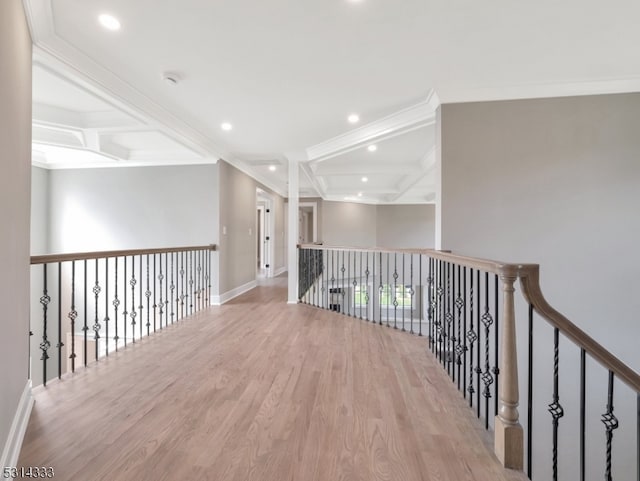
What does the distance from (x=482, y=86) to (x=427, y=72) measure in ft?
2.12

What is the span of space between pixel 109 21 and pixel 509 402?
309 centimetres

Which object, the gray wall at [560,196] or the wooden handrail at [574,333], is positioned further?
the gray wall at [560,196]

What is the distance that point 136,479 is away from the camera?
128 centimetres

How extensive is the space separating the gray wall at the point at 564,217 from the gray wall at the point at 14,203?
3088 millimetres

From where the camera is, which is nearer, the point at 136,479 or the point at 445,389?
the point at 136,479

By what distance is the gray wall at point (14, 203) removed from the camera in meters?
1.38

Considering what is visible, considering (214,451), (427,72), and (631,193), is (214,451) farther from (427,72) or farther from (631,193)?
(631,193)

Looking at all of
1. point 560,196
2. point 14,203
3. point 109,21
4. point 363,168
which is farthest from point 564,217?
point 14,203

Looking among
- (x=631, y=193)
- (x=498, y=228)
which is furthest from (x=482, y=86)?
(x=631, y=193)

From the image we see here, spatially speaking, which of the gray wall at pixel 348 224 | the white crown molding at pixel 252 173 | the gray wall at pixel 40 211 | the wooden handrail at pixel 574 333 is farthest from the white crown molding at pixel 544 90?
the gray wall at pixel 348 224

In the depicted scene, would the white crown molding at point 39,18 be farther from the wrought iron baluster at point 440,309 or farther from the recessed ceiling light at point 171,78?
the wrought iron baluster at point 440,309

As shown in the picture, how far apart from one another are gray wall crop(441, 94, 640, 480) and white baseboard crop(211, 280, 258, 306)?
11.2 ft

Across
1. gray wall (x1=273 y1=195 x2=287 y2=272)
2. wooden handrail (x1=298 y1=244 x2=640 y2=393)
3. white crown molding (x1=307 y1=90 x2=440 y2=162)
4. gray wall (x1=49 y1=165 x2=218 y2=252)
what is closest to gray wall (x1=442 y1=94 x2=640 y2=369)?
white crown molding (x1=307 y1=90 x2=440 y2=162)

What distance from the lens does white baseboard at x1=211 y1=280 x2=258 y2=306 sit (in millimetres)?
4797
